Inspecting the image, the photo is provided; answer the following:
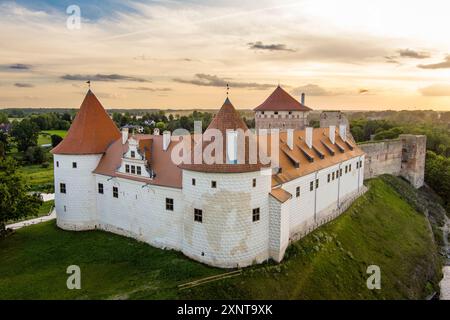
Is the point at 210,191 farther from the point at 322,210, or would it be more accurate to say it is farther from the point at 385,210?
the point at 385,210

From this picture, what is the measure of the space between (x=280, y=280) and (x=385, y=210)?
2338 centimetres

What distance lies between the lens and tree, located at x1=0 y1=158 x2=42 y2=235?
27969 millimetres

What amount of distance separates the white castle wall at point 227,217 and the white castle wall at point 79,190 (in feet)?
34.3

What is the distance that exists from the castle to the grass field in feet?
3.73

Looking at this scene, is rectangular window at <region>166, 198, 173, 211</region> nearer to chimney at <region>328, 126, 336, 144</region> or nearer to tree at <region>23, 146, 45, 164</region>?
chimney at <region>328, 126, 336, 144</region>

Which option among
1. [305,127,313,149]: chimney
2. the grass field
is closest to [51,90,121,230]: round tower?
the grass field

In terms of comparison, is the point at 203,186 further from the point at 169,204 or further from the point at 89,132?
the point at 89,132

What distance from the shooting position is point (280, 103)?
46656 mm

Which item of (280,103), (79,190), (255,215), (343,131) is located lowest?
(255,215)

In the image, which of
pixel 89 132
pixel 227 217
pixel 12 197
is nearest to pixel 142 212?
pixel 227 217

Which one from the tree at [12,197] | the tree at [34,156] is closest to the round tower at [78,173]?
the tree at [12,197]

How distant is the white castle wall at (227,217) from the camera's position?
22.6 meters

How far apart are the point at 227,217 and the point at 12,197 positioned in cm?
1742

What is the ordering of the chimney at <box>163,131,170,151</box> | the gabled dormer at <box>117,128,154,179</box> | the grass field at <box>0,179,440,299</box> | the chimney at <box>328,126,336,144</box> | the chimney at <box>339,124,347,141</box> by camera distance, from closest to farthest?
the grass field at <box>0,179,440,299</box>
the gabled dormer at <box>117,128,154,179</box>
the chimney at <box>163,131,170,151</box>
the chimney at <box>328,126,336,144</box>
the chimney at <box>339,124,347,141</box>
